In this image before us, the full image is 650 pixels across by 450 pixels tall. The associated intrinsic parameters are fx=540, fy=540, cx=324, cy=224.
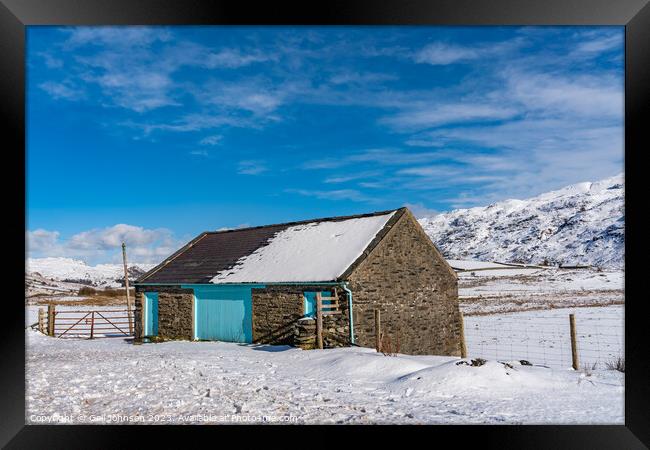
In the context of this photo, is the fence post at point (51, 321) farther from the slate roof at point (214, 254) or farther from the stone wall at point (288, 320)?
the stone wall at point (288, 320)

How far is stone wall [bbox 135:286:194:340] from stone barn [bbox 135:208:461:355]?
0.04 m

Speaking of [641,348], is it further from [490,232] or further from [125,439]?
[490,232]

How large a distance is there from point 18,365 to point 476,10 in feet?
22.8

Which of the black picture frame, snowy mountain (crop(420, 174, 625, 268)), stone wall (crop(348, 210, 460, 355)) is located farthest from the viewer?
snowy mountain (crop(420, 174, 625, 268))

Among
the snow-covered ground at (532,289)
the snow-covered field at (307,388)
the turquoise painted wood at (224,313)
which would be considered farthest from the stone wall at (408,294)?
the snow-covered ground at (532,289)

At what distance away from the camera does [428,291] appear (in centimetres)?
1861

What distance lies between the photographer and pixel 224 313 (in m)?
19.6

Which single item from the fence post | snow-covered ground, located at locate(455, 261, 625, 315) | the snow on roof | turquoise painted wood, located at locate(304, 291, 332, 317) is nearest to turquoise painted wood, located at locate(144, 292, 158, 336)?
the snow on roof

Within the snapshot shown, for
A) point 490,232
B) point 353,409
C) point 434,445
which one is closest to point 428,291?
point 353,409

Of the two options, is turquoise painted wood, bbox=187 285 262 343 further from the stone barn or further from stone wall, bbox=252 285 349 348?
stone wall, bbox=252 285 349 348

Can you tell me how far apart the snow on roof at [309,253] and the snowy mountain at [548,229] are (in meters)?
73.4

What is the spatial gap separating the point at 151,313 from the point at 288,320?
7.70 m

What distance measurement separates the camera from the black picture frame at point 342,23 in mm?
6293

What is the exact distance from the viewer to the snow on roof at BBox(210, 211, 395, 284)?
17.4 m
